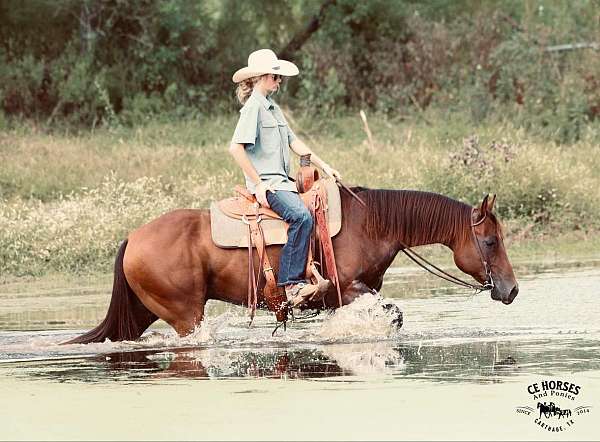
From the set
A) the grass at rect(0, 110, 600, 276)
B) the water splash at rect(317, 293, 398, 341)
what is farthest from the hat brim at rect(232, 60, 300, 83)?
the grass at rect(0, 110, 600, 276)

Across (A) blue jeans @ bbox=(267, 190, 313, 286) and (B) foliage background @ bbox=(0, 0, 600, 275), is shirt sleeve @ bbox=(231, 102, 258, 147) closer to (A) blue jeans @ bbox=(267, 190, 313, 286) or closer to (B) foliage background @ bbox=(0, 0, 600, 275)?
(A) blue jeans @ bbox=(267, 190, 313, 286)

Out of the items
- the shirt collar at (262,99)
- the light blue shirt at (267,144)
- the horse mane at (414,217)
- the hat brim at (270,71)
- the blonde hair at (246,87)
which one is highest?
the hat brim at (270,71)

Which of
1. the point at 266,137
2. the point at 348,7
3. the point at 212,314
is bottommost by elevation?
the point at 212,314

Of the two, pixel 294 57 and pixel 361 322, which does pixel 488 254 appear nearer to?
pixel 361 322

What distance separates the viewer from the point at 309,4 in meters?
33.4

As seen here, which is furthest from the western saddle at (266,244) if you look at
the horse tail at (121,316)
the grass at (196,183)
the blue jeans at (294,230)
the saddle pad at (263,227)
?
the grass at (196,183)

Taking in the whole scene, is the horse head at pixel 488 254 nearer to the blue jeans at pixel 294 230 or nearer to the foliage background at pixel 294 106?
the blue jeans at pixel 294 230

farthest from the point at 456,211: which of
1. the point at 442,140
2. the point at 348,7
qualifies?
the point at 348,7

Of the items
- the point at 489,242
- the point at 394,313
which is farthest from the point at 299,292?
the point at 489,242

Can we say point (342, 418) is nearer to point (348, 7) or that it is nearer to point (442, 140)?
point (442, 140)

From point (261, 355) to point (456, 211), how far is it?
A: 186 cm

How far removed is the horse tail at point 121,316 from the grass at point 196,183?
20.1ft

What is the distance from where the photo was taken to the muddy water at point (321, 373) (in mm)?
6891

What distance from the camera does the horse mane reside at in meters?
10.3
